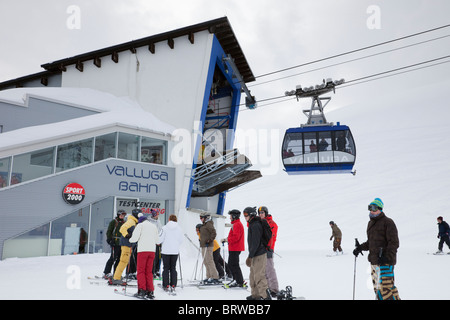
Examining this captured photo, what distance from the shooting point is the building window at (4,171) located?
490 inches

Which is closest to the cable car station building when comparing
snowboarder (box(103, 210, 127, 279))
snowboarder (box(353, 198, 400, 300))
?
snowboarder (box(103, 210, 127, 279))

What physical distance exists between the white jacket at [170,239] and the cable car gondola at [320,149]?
1120 cm

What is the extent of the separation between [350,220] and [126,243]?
81.1 ft

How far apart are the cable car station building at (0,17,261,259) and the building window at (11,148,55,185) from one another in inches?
1.5

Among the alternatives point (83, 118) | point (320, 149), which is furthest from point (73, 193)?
point (320, 149)

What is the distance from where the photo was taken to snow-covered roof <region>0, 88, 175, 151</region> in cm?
1417

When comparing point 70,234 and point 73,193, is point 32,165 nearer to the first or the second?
point 73,193

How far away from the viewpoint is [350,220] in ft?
94.2

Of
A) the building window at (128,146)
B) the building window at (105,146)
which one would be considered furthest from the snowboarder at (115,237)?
the building window at (128,146)

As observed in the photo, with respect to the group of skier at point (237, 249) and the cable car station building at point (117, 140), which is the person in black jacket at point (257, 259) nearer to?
the group of skier at point (237, 249)

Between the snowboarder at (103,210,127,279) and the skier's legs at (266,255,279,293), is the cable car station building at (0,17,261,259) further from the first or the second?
the skier's legs at (266,255,279,293)
